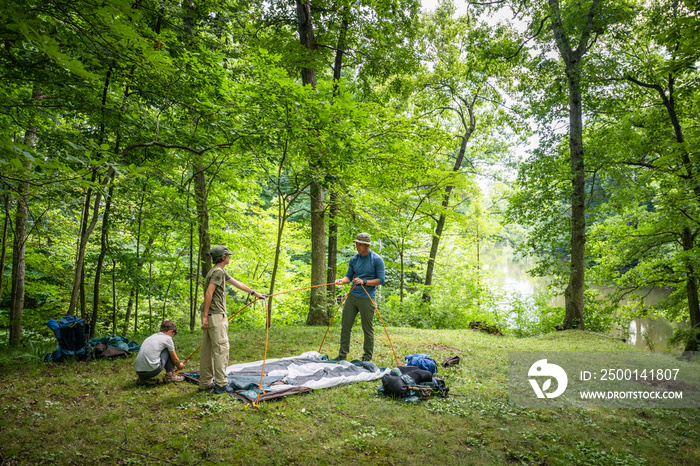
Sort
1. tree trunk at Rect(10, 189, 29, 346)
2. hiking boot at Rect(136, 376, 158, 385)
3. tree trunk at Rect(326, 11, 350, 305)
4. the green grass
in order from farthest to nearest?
tree trunk at Rect(326, 11, 350, 305)
tree trunk at Rect(10, 189, 29, 346)
hiking boot at Rect(136, 376, 158, 385)
the green grass

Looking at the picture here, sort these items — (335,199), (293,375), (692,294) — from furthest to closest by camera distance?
(335,199)
(692,294)
(293,375)

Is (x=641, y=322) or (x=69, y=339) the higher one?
(x=69, y=339)

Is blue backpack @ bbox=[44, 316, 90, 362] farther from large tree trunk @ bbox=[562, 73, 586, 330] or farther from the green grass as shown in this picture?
large tree trunk @ bbox=[562, 73, 586, 330]

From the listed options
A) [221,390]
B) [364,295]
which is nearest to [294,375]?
[221,390]

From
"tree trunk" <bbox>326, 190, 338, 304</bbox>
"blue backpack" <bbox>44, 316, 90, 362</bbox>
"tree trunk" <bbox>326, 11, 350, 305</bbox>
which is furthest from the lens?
"tree trunk" <bbox>326, 190, 338, 304</bbox>

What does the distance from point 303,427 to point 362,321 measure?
2.47 meters

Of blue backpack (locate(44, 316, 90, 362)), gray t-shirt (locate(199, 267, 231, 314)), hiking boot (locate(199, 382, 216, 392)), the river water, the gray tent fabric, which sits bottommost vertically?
the river water

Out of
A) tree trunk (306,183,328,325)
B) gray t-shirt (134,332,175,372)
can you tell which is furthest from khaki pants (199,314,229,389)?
tree trunk (306,183,328,325)

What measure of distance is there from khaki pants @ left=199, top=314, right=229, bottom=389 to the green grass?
0.21 meters

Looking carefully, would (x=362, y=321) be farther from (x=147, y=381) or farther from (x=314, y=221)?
(x=314, y=221)

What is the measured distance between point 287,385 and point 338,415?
2.98 ft

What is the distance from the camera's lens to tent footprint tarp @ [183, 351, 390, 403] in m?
4.41

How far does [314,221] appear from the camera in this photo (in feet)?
31.9

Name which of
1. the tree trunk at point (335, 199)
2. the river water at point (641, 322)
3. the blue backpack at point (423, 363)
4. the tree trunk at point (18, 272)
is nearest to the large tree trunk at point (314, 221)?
the tree trunk at point (335, 199)
